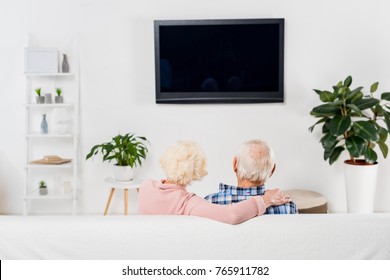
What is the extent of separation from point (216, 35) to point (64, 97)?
4.71 feet

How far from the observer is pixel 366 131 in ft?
12.0

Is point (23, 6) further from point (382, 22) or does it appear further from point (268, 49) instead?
point (382, 22)

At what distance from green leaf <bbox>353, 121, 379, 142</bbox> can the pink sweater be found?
2104mm

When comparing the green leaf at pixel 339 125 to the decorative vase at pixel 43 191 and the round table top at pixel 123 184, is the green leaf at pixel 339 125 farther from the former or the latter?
the decorative vase at pixel 43 191

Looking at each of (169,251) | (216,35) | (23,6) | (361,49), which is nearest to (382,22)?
(361,49)

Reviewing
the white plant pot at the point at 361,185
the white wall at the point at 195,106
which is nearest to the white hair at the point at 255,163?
the white plant pot at the point at 361,185

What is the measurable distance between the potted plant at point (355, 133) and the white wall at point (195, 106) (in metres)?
0.33

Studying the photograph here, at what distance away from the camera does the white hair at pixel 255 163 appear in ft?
6.77

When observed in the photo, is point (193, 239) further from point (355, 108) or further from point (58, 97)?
point (58, 97)

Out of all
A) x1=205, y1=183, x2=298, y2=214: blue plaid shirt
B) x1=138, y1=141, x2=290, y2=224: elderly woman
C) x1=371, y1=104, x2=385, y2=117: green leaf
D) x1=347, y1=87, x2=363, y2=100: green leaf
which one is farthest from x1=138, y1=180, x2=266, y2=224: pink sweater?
x1=371, y1=104, x2=385, y2=117: green leaf

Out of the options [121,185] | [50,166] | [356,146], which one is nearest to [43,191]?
[50,166]

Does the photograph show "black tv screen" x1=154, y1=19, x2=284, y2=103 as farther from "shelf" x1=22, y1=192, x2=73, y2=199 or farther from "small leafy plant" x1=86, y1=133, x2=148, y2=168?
"shelf" x1=22, y1=192, x2=73, y2=199

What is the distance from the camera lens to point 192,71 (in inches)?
164

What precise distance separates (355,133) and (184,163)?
2.14 m
